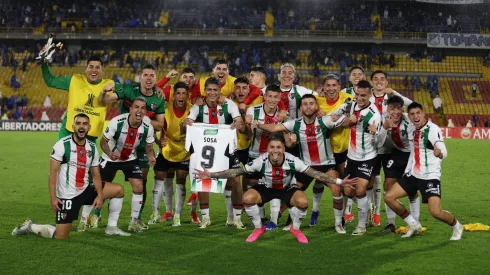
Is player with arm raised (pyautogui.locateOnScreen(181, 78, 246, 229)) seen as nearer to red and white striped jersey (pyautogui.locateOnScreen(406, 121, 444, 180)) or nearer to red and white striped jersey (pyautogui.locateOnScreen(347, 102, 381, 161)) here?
red and white striped jersey (pyautogui.locateOnScreen(347, 102, 381, 161))

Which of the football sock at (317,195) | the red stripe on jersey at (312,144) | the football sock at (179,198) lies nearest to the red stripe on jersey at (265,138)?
the red stripe on jersey at (312,144)

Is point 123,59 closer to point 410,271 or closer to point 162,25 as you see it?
point 162,25

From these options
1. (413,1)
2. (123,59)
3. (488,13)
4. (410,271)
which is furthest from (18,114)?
(410,271)

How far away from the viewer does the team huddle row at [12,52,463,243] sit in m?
9.12

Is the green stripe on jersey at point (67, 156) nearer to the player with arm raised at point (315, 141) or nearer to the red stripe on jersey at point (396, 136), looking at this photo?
the player with arm raised at point (315, 141)

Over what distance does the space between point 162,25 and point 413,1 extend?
651 inches

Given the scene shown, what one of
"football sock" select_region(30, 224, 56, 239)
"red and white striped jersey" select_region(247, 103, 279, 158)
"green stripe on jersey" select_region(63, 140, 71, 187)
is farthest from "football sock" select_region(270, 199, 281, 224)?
"football sock" select_region(30, 224, 56, 239)

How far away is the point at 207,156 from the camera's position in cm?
998

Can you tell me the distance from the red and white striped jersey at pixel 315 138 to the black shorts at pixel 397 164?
797mm

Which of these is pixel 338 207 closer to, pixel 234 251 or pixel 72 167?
pixel 234 251

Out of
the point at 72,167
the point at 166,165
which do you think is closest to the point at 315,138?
the point at 166,165

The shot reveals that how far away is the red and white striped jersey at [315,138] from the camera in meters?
9.85

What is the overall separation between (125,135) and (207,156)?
1.13 metres

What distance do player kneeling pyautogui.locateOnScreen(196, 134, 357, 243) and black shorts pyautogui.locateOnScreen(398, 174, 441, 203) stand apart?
0.82 metres
